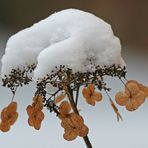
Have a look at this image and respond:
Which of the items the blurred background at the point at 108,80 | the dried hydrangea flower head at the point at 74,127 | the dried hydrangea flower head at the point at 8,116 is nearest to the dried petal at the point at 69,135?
the dried hydrangea flower head at the point at 74,127

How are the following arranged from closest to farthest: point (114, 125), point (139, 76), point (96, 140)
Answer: point (96, 140) → point (114, 125) → point (139, 76)

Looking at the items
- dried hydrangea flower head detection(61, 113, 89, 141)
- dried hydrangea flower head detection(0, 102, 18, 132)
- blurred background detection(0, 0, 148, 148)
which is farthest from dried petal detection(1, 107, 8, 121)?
blurred background detection(0, 0, 148, 148)

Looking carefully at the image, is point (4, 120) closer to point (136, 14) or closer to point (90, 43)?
point (90, 43)

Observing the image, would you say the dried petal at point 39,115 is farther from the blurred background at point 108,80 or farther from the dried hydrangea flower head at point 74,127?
the blurred background at point 108,80

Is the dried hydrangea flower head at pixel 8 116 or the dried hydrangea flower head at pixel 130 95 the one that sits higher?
the dried hydrangea flower head at pixel 8 116

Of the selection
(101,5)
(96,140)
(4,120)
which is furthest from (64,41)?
(101,5)

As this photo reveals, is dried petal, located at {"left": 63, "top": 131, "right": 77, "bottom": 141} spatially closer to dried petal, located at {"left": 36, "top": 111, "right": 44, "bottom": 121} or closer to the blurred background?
dried petal, located at {"left": 36, "top": 111, "right": 44, "bottom": 121}
